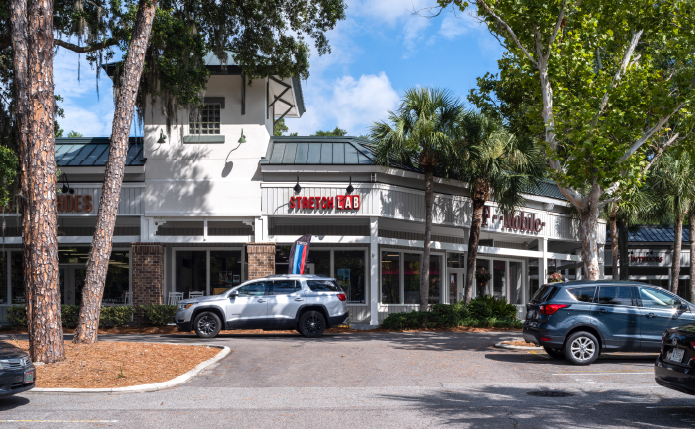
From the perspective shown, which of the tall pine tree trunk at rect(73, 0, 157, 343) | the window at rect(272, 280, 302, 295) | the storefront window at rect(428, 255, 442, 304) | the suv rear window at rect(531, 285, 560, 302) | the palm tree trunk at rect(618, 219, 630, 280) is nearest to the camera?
the suv rear window at rect(531, 285, 560, 302)

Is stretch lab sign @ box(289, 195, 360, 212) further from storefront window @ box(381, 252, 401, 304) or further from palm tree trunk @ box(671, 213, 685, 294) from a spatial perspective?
palm tree trunk @ box(671, 213, 685, 294)

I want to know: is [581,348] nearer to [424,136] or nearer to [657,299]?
[657,299]

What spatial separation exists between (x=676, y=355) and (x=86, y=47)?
612 inches

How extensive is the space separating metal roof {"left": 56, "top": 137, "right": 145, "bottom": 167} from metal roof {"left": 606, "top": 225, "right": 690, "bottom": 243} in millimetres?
25207

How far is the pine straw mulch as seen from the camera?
32.6 feet

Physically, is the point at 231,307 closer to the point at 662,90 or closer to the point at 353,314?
the point at 353,314

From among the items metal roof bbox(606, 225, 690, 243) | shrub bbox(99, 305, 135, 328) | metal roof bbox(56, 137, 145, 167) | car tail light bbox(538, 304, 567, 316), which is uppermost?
metal roof bbox(56, 137, 145, 167)

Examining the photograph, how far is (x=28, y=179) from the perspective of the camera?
11211mm

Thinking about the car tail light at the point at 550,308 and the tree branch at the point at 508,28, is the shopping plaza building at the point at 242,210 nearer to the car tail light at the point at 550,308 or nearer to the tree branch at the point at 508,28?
the tree branch at the point at 508,28

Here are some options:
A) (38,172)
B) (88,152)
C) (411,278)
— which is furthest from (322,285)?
(88,152)

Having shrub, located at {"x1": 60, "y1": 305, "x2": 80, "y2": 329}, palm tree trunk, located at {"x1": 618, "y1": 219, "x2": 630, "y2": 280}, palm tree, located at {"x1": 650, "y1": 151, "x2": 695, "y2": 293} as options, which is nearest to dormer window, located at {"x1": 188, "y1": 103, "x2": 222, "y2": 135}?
shrub, located at {"x1": 60, "y1": 305, "x2": 80, "y2": 329}

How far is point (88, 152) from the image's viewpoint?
75.6 feet

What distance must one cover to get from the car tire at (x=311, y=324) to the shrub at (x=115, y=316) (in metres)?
6.95

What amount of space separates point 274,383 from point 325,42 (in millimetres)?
12762
